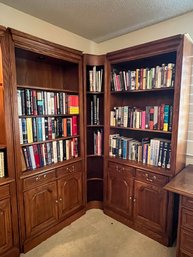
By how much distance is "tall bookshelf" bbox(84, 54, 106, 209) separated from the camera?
2.26 m

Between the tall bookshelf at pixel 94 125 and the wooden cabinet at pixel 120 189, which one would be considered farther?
the tall bookshelf at pixel 94 125

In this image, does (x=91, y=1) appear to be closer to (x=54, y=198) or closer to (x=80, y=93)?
(x=80, y=93)

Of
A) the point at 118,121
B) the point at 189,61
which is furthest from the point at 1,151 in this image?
the point at 189,61

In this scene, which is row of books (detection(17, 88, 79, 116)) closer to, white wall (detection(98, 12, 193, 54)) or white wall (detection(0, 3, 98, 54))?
white wall (detection(0, 3, 98, 54))

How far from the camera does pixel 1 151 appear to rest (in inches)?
63.2

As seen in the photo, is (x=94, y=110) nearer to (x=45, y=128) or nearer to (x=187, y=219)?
(x=45, y=128)

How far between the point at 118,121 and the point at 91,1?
4.29 feet

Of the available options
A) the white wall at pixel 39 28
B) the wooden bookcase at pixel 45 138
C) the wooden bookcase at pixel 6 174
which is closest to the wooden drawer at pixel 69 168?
the wooden bookcase at pixel 45 138

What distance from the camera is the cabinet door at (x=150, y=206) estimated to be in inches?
72.8

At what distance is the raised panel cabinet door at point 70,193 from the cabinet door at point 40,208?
9cm

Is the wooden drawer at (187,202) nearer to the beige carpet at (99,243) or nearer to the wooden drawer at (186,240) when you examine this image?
the wooden drawer at (186,240)

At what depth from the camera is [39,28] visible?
2076 millimetres

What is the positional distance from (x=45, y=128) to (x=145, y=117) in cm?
114

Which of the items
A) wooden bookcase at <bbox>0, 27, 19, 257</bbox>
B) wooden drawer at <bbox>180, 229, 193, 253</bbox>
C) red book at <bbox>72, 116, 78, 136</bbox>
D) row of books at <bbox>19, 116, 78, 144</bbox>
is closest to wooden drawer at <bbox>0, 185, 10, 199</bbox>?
wooden bookcase at <bbox>0, 27, 19, 257</bbox>
